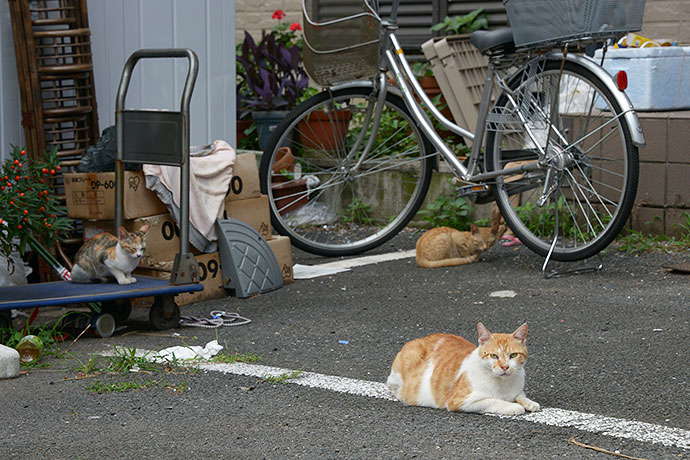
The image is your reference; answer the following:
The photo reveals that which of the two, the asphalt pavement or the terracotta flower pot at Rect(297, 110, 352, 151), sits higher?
the terracotta flower pot at Rect(297, 110, 352, 151)

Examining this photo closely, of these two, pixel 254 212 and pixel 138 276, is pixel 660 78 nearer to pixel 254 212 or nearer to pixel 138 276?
pixel 254 212

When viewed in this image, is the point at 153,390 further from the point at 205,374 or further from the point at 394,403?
the point at 394,403

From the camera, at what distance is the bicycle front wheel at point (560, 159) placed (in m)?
4.56

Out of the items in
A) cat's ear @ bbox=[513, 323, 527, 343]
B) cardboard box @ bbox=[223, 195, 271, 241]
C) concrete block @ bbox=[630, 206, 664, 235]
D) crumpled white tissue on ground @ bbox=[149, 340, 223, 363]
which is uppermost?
cat's ear @ bbox=[513, 323, 527, 343]

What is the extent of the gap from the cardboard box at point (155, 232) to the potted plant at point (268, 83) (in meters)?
2.95

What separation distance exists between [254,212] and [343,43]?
1.15 metres

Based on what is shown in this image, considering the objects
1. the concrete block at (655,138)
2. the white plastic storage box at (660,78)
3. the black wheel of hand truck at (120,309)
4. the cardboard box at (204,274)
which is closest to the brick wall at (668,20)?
the white plastic storage box at (660,78)

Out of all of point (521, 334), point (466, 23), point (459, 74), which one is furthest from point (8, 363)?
point (466, 23)

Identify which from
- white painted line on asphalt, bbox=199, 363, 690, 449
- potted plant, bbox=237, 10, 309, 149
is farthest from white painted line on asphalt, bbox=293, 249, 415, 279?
potted plant, bbox=237, 10, 309, 149

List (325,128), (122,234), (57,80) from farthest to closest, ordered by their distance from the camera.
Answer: (325,128)
(57,80)
(122,234)

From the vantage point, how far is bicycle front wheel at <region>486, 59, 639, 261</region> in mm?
4559

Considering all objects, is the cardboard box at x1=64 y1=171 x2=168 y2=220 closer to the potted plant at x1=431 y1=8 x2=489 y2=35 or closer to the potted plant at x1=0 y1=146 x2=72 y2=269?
the potted plant at x1=0 y1=146 x2=72 y2=269

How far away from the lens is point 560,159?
468cm

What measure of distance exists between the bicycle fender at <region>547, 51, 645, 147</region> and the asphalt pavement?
76 cm
